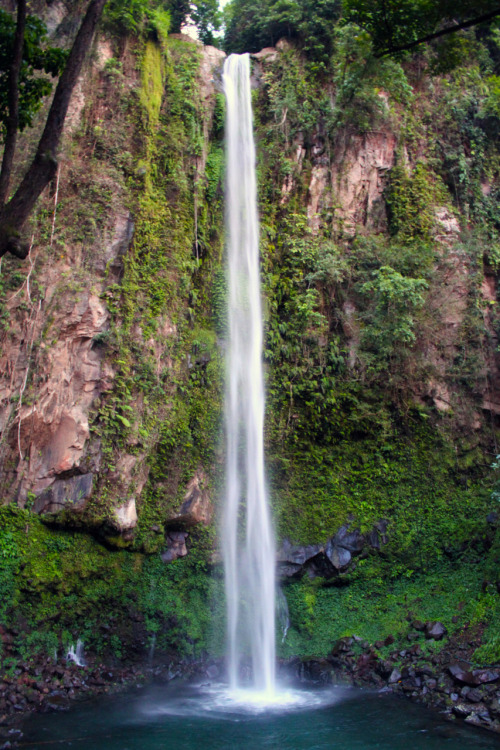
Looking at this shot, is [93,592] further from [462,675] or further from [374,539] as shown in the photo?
[462,675]

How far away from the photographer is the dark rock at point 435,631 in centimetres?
1112

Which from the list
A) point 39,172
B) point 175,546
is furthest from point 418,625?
point 39,172

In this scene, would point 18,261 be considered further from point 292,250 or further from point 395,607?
point 395,607

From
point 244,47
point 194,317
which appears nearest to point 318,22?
point 244,47

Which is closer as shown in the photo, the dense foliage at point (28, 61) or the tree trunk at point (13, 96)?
the tree trunk at point (13, 96)

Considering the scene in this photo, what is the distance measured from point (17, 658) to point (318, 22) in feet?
61.2

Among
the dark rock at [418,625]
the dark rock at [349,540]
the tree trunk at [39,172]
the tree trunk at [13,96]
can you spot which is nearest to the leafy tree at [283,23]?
the tree trunk at [13,96]

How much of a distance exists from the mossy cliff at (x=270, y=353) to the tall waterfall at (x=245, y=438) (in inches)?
14.4

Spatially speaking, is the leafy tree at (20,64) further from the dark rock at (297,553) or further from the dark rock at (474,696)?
the dark rock at (474,696)

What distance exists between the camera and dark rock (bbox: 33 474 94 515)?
10602 millimetres

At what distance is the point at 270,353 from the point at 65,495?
6235 millimetres

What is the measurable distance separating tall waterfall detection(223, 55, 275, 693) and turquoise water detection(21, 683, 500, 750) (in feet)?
5.30

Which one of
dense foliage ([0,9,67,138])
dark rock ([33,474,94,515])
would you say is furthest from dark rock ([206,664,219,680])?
dense foliage ([0,9,67,138])

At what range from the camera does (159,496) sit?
12.6 metres
